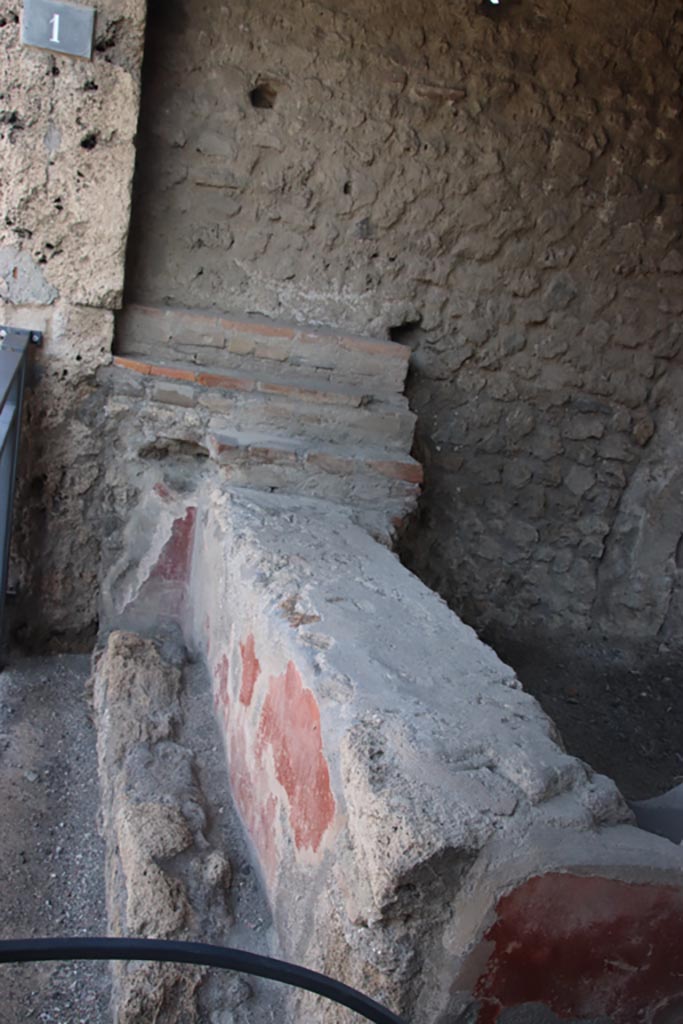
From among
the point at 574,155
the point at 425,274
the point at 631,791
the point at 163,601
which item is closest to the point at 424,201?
the point at 425,274

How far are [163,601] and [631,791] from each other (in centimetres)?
157

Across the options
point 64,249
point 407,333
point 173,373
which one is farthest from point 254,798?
point 407,333

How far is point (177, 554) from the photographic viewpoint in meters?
2.73

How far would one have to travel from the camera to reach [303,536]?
87.0 inches

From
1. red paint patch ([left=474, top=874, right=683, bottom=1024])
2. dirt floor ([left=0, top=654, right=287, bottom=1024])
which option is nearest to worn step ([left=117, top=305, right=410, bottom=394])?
dirt floor ([left=0, top=654, right=287, bottom=1024])

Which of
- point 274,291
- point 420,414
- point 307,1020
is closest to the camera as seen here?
point 307,1020

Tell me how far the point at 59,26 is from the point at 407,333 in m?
1.42

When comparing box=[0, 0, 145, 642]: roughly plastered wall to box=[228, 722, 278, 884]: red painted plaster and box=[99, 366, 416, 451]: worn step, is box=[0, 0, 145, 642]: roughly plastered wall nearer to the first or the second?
box=[99, 366, 416, 451]: worn step

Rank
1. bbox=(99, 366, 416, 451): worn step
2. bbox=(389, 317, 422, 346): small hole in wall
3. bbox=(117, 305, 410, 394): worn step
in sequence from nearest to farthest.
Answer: bbox=(99, 366, 416, 451): worn step, bbox=(117, 305, 410, 394): worn step, bbox=(389, 317, 422, 346): small hole in wall

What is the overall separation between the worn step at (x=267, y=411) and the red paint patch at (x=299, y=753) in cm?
114

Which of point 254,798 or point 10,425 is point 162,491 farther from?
point 254,798

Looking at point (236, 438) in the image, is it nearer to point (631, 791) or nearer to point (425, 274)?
point (425, 274)

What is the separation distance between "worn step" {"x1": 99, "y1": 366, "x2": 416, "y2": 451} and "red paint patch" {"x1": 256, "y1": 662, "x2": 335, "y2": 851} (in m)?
1.14

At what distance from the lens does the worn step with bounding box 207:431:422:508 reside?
2545 millimetres
